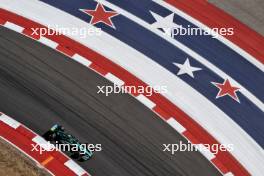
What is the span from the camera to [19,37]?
24125 mm

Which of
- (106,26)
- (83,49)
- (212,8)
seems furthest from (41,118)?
(212,8)

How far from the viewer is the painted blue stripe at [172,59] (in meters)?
22.7

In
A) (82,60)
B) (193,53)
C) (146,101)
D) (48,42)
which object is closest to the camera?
(146,101)

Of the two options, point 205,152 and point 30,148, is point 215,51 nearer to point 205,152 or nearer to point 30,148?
point 205,152

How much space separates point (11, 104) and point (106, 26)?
6041 millimetres

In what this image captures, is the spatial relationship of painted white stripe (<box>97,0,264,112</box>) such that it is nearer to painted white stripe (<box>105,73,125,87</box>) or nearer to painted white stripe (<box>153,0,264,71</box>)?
painted white stripe (<box>153,0,264,71</box>)

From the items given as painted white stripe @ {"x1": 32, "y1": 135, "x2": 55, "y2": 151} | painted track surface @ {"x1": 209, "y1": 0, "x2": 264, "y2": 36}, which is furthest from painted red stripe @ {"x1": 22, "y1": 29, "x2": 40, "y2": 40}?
painted track surface @ {"x1": 209, "y1": 0, "x2": 264, "y2": 36}

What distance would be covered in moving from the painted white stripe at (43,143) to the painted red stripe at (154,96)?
4.18 m

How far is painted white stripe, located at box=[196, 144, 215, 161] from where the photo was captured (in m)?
21.5

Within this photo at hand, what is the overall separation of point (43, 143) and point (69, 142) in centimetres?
104

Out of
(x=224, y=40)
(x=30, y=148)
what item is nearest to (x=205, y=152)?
(x=224, y=40)

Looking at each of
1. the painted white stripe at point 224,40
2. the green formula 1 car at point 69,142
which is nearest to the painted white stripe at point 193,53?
the painted white stripe at point 224,40

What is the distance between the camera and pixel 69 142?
21.4m

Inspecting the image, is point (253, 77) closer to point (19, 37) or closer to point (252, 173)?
point (252, 173)
